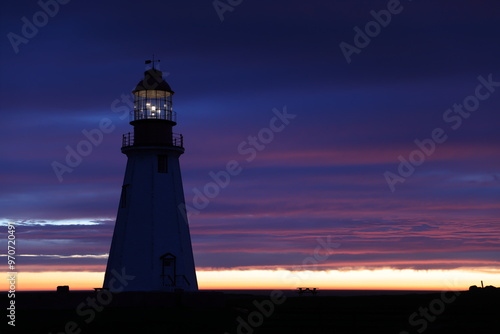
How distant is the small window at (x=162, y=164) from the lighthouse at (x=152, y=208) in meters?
0.02

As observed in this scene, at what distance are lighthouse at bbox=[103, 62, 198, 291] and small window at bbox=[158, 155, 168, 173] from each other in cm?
2

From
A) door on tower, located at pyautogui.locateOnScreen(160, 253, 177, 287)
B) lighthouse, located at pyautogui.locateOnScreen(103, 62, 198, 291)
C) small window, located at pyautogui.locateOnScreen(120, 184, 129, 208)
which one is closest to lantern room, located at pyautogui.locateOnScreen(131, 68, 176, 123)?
lighthouse, located at pyautogui.locateOnScreen(103, 62, 198, 291)

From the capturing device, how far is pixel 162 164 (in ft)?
150

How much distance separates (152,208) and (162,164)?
2941 mm

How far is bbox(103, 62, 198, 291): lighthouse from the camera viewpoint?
44062 millimetres

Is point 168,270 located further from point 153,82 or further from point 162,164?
point 153,82

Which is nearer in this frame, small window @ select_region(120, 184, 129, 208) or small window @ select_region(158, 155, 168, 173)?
small window @ select_region(158, 155, 168, 173)

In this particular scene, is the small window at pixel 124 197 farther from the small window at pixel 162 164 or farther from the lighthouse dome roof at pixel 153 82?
the lighthouse dome roof at pixel 153 82

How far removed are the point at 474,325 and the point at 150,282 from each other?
19.0 meters

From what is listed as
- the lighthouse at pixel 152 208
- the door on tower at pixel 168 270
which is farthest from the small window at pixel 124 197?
the door on tower at pixel 168 270

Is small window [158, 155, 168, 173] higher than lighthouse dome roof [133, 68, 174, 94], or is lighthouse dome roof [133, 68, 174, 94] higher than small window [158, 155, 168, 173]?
lighthouse dome roof [133, 68, 174, 94]

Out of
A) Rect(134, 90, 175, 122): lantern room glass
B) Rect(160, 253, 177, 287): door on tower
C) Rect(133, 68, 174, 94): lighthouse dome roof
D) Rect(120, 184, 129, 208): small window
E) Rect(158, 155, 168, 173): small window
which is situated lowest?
Rect(160, 253, 177, 287): door on tower

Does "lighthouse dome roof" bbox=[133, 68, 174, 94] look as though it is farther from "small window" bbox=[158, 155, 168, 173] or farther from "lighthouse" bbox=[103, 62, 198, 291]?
"small window" bbox=[158, 155, 168, 173]

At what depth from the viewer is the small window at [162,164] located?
149ft
